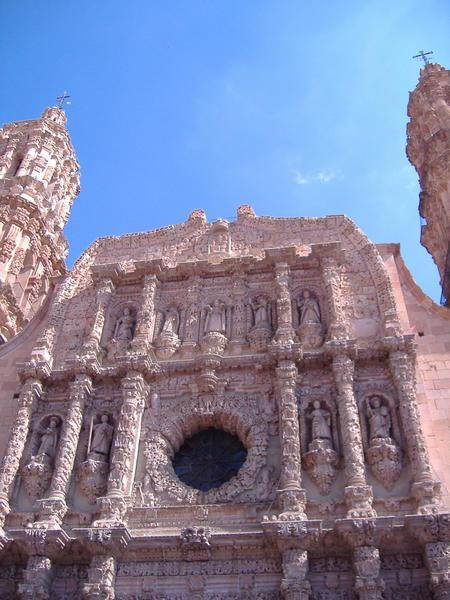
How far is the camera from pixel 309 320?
500 inches

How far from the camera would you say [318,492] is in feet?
33.8

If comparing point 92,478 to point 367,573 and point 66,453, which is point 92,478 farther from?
point 367,573

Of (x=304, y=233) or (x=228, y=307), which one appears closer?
(x=228, y=307)

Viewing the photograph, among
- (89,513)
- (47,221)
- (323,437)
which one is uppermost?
(47,221)

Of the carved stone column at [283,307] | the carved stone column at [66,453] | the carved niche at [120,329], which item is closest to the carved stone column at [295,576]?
the carved stone column at [66,453]

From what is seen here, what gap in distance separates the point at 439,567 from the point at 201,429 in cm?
477

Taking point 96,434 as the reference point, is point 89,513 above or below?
below

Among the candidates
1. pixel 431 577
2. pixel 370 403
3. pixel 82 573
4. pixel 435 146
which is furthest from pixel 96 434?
pixel 435 146

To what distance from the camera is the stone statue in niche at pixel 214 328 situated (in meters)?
12.5

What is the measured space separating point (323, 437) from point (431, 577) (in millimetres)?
2751

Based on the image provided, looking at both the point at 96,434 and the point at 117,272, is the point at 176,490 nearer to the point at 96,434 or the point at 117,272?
the point at 96,434

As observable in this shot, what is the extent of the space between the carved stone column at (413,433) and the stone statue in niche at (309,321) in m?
1.49

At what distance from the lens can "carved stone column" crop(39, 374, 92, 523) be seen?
34.3 feet

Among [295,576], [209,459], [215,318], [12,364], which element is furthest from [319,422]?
[12,364]
